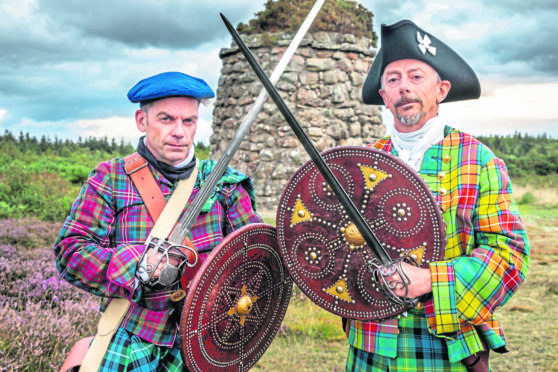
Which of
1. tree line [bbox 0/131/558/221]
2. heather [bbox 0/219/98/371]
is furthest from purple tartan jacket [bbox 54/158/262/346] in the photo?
tree line [bbox 0/131/558/221]

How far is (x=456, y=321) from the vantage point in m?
1.94

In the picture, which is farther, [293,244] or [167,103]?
[167,103]

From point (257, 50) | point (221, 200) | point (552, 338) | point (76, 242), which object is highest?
point (257, 50)

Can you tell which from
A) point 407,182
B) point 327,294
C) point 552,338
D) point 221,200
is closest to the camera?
point 407,182

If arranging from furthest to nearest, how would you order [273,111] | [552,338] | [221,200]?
[273,111] < [552,338] < [221,200]

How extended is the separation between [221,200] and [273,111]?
8.15m

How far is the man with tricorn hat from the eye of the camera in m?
1.93

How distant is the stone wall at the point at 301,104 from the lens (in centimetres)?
1038

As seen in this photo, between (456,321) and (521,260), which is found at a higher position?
(521,260)

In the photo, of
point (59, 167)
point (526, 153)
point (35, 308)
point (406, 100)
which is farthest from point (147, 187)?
point (526, 153)

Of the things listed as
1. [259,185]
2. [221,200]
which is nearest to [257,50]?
[259,185]

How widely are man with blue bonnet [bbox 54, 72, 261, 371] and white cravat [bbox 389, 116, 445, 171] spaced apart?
31.9 inches

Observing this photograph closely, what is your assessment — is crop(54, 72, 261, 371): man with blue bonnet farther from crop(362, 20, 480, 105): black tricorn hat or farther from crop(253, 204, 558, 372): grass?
crop(253, 204, 558, 372): grass

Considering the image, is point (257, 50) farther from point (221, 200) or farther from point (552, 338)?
point (221, 200)
